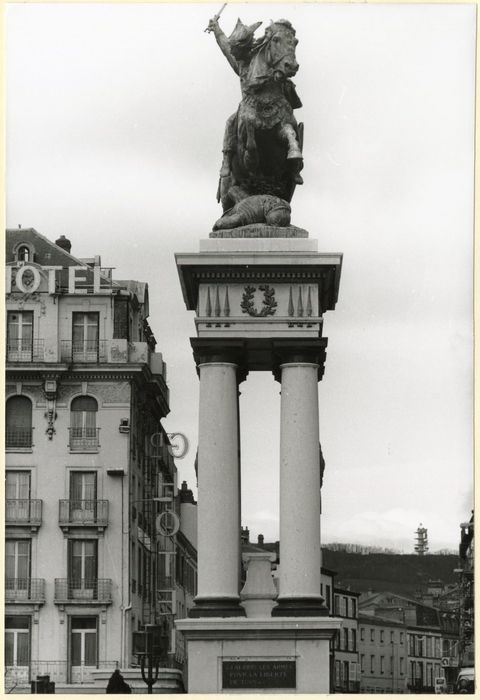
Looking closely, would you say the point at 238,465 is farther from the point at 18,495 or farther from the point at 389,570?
the point at 389,570

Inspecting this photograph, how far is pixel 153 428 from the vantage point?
237 feet

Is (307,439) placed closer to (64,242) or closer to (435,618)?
(64,242)

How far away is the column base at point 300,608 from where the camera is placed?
3406 cm

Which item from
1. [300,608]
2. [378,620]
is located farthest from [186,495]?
[300,608]

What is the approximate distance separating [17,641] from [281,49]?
3460 cm

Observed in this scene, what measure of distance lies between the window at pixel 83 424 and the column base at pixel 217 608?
34.2 meters

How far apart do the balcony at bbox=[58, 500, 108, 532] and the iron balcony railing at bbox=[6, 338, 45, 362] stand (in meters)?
4.68

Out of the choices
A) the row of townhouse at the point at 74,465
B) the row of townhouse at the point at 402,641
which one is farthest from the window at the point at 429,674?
the row of townhouse at the point at 74,465

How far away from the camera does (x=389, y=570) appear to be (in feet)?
360

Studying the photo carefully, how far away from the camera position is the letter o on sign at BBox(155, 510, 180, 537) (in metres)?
70.9

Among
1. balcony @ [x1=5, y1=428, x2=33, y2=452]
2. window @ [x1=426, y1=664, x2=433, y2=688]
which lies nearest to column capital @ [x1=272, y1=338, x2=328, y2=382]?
Result: balcony @ [x1=5, y1=428, x2=33, y2=452]

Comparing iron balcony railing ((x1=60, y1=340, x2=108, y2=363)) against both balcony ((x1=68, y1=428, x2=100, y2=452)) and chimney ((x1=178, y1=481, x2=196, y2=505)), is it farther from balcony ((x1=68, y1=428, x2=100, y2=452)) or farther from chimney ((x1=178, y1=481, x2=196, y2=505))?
chimney ((x1=178, y1=481, x2=196, y2=505))

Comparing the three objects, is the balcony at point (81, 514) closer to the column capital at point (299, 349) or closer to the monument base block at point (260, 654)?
the column capital at point (299, 349)

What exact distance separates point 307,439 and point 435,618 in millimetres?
78716
